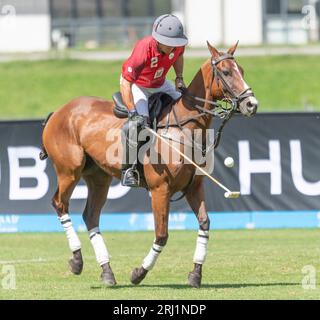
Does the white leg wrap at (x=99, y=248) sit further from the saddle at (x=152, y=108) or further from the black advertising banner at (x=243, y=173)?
the black advertising banner at (x=243, y=173)

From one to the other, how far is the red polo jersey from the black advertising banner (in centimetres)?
670

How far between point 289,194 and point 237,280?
265 inches

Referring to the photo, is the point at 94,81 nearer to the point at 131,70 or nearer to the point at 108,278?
the point at 131,70

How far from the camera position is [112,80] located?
38.1 metres

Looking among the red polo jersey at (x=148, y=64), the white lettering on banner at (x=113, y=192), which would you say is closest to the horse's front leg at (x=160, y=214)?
the red polo jersey at (x=148, y=64)

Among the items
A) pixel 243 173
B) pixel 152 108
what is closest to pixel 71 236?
pixel 152 108

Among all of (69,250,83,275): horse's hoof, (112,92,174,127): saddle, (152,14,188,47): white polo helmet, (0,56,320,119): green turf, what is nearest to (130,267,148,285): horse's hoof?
(69,250,83,275): horse's hoof

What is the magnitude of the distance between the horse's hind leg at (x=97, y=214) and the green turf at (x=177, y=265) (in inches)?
9.1

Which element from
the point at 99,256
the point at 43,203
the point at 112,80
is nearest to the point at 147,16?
the point at 112,80

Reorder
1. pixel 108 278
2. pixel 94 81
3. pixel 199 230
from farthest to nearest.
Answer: pixel 94 81, pixel 108 278, pixel 199 230

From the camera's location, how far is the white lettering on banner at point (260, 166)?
18.7 m

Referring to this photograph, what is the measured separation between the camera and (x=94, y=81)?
38250 millimetres

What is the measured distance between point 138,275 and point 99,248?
0.72 metres
